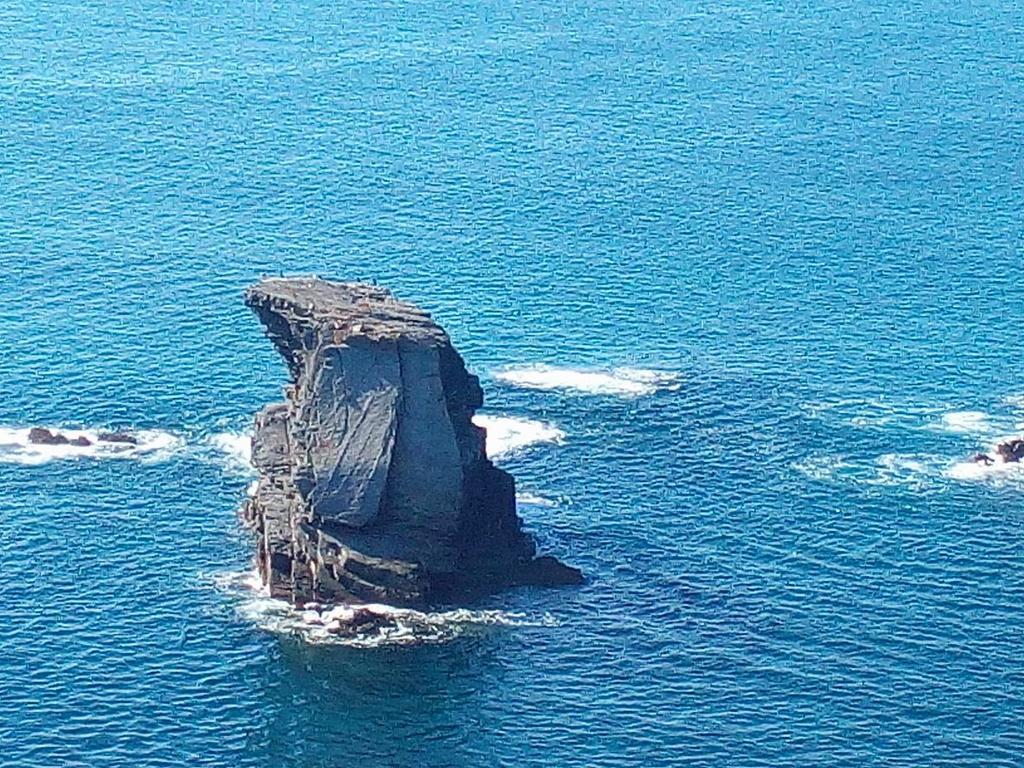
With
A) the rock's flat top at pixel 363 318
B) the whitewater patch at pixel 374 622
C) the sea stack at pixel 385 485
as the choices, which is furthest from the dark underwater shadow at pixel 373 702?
the rock's flat top at pixel 363 318

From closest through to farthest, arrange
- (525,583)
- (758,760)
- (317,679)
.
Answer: (758,760)
(317,679)
(525,583)

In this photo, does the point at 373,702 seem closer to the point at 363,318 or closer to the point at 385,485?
the point at 385,485

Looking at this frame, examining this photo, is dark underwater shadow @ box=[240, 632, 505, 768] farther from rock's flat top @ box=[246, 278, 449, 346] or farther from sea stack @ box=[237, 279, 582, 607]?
rock's flat top @ box=[246, 278, 449, 346]

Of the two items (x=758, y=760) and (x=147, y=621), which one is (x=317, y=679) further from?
(x=758, y=760)

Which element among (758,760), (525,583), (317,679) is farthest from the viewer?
(525,583)

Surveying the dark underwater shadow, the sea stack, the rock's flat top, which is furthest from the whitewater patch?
the rock's flat top

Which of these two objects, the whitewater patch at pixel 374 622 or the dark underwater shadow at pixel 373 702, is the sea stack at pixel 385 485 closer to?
the whitewater patch at pixel 374 622

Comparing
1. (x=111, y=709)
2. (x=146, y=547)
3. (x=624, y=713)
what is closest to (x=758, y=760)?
(x=624, y=713)
